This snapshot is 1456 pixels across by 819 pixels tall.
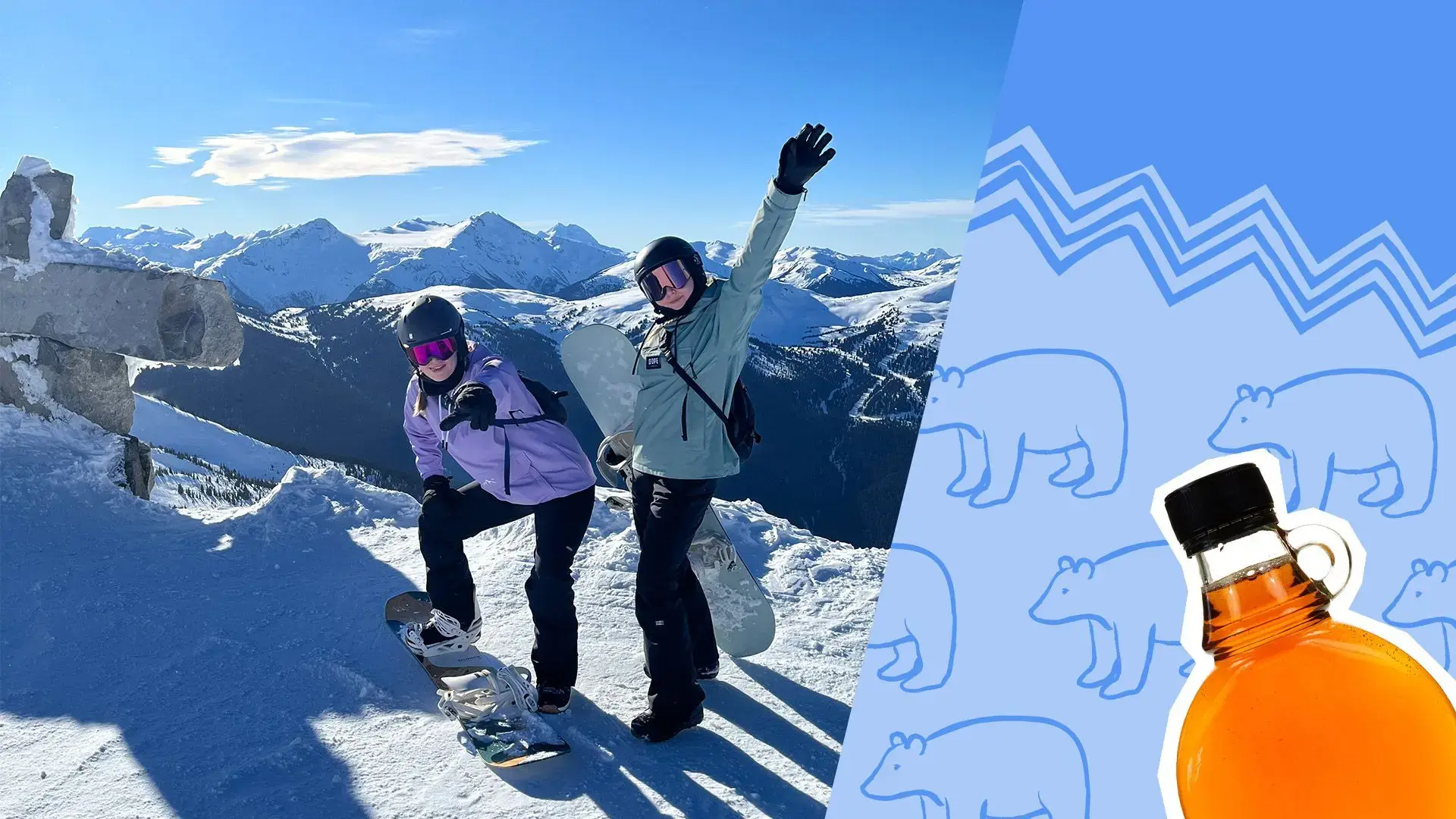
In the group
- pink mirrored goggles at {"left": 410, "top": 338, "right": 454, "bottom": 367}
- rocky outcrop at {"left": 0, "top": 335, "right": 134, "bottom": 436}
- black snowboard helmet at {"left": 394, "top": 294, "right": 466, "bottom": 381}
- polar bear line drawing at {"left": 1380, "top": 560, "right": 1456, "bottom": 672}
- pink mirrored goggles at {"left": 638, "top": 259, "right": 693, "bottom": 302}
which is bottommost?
polar bear line drawing at {"left": 1380, "top": 560, "right": 1456, "bottom": 672}

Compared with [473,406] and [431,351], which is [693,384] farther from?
[431,351]

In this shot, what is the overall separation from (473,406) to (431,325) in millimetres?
466

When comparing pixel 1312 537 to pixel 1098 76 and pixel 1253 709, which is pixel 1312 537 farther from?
pixel 1098 76

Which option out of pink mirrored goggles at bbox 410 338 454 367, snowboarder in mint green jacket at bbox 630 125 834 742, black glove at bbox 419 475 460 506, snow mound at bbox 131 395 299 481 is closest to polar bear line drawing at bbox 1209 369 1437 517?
snowboarder in mint green jacket at bbox 630 125 834 742

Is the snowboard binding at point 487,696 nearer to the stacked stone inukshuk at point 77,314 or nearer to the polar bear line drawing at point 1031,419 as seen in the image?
the polar bear line drawing at point 1031,419

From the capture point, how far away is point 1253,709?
1.01 m

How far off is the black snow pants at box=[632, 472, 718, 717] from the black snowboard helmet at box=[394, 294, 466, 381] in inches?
38.2

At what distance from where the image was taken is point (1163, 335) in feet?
3.89

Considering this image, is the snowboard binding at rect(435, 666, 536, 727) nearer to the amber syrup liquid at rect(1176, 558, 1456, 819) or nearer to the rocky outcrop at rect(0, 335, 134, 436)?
the amber syrup liquid at rect(1176, 558, 1456, 819)

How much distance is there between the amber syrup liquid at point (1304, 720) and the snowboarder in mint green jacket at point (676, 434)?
2076 mm

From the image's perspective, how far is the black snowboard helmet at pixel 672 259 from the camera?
10.2 ft

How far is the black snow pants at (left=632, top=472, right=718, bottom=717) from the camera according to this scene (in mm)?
3223

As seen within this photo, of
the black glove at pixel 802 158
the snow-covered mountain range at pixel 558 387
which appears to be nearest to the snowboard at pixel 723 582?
the black glove at pixel 802 158

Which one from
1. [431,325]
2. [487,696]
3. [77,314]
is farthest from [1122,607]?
[77,314]
